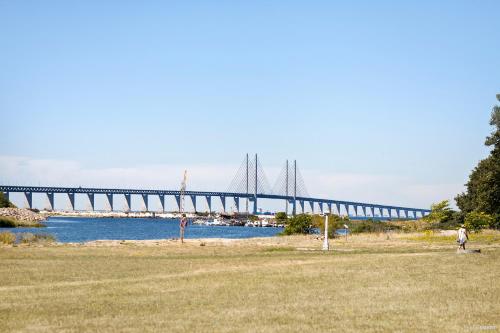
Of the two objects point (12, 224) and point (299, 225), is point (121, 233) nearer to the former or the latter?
point (12, 224)

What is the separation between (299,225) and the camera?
83500 mm

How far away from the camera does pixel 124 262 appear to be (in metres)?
31.3

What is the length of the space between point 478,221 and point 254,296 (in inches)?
1870

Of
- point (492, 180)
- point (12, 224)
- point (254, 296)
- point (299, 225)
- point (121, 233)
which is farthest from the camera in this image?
point (12, 224)

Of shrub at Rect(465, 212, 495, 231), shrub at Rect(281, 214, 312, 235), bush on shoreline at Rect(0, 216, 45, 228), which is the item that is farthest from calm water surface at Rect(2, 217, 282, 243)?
shrub at Rect(465, 212, 495, 231)

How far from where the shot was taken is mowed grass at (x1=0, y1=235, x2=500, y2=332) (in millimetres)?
14914

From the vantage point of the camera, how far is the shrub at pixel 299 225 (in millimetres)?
82938

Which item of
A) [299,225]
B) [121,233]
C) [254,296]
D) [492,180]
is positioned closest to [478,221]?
[492,180]

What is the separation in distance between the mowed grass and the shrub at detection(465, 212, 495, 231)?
32.3m

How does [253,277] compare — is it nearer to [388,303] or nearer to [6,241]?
Result: [388,303]

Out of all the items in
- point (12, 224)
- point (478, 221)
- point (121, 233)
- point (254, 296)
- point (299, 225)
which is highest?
point (12, 224)

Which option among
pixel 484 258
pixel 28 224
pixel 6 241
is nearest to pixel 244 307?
pixel 484 258

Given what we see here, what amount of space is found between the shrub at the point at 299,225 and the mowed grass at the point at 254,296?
173 ft

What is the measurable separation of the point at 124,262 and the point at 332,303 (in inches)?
607
